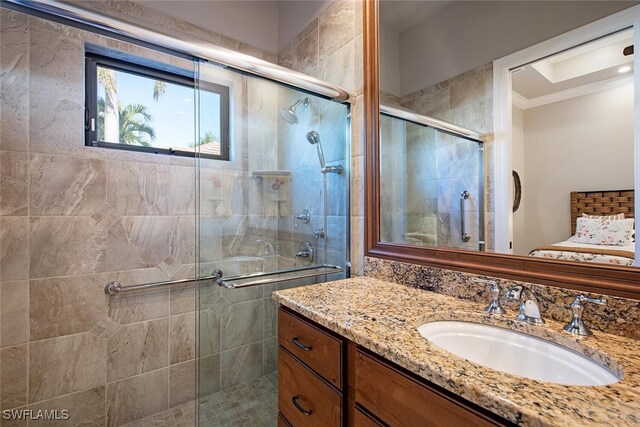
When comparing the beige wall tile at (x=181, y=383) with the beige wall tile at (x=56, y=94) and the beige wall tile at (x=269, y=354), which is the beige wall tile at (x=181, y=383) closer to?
the beige wall tile at (x=269, y=354)

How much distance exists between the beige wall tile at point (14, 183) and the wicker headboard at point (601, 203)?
87.3 inches

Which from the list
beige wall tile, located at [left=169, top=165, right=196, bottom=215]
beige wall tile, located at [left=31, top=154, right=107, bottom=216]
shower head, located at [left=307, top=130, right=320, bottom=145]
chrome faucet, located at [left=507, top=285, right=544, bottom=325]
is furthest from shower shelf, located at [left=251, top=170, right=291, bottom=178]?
chrome faucet, located at [left=507, top=285, right=544, bottom=325]

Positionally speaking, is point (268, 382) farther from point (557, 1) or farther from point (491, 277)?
point (557, 1)

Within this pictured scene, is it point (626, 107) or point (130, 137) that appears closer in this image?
point (626, 107)

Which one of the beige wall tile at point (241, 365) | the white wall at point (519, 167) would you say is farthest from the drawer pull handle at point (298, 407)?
the white wall at point (519, 167)

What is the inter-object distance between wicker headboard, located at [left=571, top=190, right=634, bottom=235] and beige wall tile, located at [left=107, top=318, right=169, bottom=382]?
2.02 metres

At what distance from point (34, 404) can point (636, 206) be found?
2483mm

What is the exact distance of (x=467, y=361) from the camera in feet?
1.88

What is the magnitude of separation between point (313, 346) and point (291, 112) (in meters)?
1.22

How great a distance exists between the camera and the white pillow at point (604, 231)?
27.3 inches

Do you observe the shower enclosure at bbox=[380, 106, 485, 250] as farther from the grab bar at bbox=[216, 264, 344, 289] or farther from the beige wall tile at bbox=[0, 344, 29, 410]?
the beige wall tile at bbox=[0, 344, 29, 410]

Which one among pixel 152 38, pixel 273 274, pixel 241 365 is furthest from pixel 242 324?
pixel 152 38

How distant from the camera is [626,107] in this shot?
2.25 ft

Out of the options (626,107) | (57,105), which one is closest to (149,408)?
(57,105)
